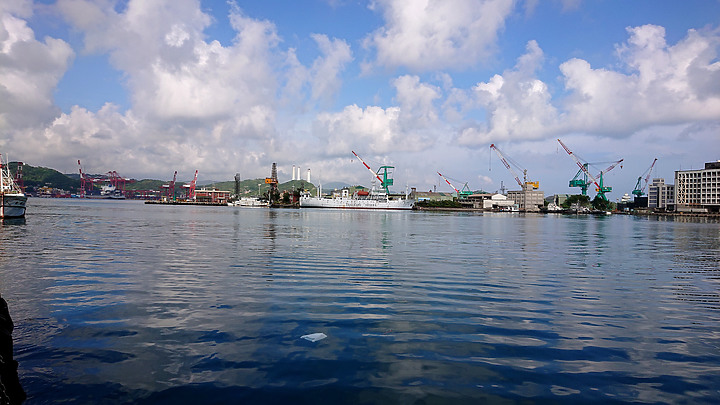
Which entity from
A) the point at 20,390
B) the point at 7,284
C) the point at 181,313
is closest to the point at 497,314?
the point at 181,313

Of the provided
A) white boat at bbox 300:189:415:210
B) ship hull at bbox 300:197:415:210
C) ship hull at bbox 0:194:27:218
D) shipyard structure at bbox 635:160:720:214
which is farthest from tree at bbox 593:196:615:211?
ship hull at bbox 0:194:27:218

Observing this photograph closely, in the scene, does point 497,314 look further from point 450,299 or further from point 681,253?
point 681,253

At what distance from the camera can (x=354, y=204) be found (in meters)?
180

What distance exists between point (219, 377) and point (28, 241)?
944 inches

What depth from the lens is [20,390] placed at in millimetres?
4992

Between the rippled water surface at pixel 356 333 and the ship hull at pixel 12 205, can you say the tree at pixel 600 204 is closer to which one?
the rippled water surface at pixel 356 333

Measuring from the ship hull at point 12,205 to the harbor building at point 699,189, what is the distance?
203477mm

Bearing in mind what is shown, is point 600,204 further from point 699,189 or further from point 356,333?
point 356,333

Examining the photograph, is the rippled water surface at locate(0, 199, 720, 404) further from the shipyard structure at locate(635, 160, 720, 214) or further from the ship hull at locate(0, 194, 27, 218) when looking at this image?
the shipyard structure at locate(635, 160, 720, 214)

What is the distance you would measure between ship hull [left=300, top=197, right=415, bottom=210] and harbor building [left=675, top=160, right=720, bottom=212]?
112105 mm

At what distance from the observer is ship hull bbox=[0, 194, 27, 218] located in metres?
41.3

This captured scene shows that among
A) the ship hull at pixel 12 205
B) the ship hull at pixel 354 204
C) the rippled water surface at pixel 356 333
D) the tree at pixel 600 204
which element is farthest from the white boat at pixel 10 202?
the tree at pixel 600 204

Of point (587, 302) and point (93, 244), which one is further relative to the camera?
point (93, 244)

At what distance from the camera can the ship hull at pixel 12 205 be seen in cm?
4131
